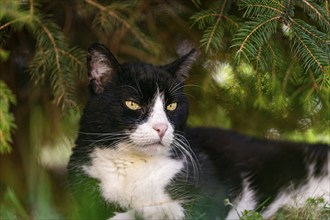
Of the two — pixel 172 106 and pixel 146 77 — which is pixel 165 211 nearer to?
pixel 172 106

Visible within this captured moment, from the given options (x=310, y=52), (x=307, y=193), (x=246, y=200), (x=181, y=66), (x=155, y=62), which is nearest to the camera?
(x=310, y=52)

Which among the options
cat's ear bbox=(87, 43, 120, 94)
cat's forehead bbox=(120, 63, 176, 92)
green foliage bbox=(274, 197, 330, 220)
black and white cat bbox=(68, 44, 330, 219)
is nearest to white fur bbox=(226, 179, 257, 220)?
black and white cat bbox=(68, 44, 330, 219)

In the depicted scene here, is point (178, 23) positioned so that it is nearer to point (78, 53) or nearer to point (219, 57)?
point (219, 57)

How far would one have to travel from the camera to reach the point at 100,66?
241cm

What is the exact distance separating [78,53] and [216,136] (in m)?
0.92

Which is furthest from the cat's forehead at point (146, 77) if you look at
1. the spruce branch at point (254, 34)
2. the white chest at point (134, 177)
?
the spruce branch at point (254, 34)

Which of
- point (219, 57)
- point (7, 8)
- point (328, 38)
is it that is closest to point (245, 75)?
point (219, 57)

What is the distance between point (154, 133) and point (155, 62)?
102 centimetres

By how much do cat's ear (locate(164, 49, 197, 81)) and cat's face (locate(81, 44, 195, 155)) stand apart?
50 millimetres

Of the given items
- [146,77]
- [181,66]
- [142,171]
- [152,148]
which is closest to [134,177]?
[142,171]

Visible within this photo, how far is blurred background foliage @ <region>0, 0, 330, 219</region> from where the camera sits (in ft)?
7.15

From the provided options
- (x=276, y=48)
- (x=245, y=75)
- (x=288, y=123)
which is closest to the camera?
(x=276, y=48)

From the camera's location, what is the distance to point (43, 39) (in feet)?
8.08

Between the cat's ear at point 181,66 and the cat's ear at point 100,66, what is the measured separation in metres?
0.27
